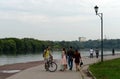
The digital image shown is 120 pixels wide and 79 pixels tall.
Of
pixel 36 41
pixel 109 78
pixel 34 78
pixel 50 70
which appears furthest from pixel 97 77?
pixel 36 41

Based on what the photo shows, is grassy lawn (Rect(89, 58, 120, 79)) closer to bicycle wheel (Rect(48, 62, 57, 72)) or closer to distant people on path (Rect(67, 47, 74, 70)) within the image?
distant people on path (Rect(67, 47, 74, 70))

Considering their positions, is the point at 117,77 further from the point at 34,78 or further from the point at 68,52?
the point at 68,52

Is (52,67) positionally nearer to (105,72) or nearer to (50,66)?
(50,66)

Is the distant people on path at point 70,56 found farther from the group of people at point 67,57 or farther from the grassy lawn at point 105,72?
the grassy lawn at point 105,72

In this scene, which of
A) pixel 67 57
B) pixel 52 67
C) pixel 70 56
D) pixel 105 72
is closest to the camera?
pixel 105 72

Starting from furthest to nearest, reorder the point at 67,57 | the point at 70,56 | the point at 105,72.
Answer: the point at 67,57 < the point at 70,56 < the point at 105,72

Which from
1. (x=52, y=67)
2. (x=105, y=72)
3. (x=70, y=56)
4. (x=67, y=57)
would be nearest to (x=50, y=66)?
(x=52, y=67)

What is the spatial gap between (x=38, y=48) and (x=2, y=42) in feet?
90.7

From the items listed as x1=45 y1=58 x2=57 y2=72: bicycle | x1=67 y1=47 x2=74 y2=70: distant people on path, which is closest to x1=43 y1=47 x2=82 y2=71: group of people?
x1=67 y1=47 x2=74 y2=70: distant people on path

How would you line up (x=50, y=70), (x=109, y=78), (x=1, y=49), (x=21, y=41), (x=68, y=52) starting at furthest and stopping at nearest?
1. (x=21, y=41)
2. (x=1, y=49)
3. (x=68, y=52)
4. (x=50, y=70)
5. (x=109, y=78)

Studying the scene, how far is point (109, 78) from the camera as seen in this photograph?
64.2 ft

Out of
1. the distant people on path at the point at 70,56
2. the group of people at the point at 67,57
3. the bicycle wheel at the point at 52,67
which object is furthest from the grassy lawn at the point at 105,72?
the bicycle wheel at the point at 52,67

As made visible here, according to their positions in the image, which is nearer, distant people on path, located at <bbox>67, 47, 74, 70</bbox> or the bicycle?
the bicycle

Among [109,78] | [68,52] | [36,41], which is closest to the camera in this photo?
[109,78]
